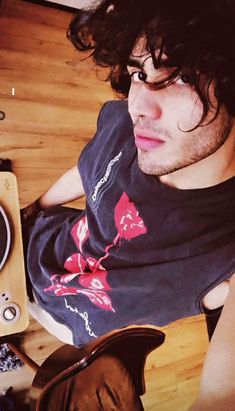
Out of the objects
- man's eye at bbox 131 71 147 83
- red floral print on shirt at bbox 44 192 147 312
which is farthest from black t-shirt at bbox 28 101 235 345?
man's eye at bbox 131 71 147 83

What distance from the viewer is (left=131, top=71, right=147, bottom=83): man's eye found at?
2.72 feet

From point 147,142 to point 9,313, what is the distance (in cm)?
52

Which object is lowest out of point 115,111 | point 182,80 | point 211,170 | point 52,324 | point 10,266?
point 52,324

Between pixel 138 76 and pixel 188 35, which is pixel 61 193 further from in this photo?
pixel 188 35

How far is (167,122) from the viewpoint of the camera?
0.81 m

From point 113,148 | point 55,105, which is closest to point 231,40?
point 113,148

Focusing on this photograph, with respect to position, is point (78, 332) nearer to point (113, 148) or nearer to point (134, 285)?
point (134, 285)

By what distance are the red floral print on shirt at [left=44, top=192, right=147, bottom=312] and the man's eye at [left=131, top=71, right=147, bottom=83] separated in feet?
0.79

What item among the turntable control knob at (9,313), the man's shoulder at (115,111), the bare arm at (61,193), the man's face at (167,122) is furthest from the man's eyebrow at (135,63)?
the turntable control knob at (9,313)

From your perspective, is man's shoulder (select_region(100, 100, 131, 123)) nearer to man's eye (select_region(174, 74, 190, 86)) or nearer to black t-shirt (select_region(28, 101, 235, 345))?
black t-shirt (select_region(28, 101, 235, 345))

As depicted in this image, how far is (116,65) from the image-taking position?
2.98 feet

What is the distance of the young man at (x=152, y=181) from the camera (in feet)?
2.40

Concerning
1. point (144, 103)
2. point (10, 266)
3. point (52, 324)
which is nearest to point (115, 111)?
point (144, 103)

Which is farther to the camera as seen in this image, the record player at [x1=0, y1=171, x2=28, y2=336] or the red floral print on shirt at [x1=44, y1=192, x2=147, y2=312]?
the record player at [x1=0, y1=171, x2=28, y2=336]
